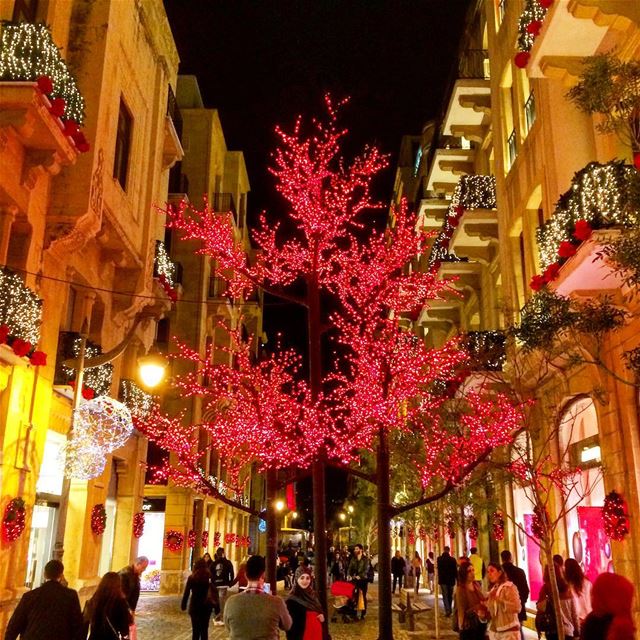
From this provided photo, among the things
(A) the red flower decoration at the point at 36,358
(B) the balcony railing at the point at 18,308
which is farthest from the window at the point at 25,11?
(A) the red flower decoration at the point at 36,358

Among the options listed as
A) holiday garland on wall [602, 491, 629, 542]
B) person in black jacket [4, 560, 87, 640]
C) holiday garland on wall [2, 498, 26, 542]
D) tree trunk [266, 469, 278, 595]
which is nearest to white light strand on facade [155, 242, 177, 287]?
tree trunk [266, 469, 278, 595]

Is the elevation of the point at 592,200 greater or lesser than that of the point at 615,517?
greater

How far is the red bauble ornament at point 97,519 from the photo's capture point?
16062 mm

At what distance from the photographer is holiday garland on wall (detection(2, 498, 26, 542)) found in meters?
11.7

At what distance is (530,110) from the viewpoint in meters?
17.1

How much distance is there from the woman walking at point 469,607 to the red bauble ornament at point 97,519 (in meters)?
9.13

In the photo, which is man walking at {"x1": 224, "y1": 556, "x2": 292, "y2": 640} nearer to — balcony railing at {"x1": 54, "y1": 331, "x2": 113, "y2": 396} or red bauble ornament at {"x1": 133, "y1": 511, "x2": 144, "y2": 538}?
balcony railing at {"x1": 54, "y1": 331, "x2": 113, "y2": 396}

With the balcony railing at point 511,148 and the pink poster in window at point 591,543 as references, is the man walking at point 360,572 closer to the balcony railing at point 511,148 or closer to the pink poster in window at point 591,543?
the pink poster in window at point 591,543

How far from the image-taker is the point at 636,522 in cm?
1127

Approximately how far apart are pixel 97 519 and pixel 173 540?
1129cm

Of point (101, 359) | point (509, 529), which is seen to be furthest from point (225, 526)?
point (101, 359)

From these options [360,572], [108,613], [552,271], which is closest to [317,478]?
[552,271]

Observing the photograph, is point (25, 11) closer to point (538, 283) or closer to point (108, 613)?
point (538, 283)

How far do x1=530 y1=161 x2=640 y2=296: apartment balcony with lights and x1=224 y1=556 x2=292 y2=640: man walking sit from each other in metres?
5.83
